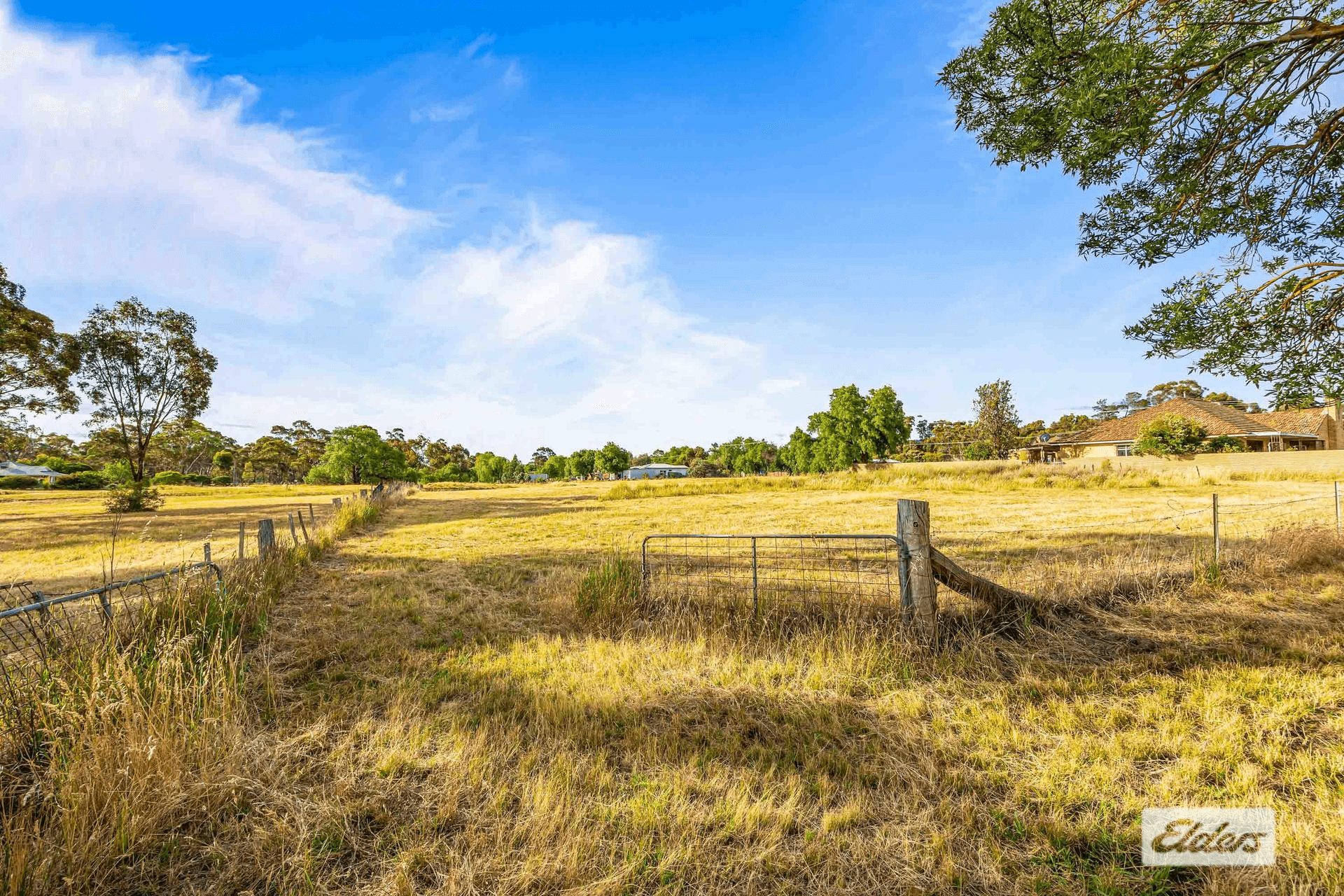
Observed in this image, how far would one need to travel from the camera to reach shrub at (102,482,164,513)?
938 inches

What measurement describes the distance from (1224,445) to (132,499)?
6466 centimetres

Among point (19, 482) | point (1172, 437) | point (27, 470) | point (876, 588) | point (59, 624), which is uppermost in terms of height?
point (27, 470)

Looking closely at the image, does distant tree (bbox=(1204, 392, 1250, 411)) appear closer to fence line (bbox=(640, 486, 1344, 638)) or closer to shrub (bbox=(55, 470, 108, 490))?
fence line (bbox=(640, 486, 1344, 638))

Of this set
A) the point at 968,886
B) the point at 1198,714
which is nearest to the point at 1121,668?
the point at 1198,714

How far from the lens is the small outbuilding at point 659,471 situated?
124 metres

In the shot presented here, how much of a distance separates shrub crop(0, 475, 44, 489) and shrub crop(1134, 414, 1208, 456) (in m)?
104

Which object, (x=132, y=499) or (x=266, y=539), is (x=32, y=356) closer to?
(x=132, y=499)

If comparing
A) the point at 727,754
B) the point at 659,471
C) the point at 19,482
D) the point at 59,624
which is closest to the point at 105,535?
the point at 59,624

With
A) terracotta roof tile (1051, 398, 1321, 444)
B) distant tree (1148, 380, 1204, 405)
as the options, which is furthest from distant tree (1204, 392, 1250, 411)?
terracotta roof tile (1051, 398, 1321, 444)

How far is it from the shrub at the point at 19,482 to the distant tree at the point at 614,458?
71.1m

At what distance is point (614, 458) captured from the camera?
325ft

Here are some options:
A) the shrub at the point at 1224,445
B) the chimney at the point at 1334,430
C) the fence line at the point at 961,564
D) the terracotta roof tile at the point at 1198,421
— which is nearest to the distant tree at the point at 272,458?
the fence line at the point at 961,564

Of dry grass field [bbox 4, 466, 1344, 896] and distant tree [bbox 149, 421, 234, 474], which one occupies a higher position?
distant tree [bbox 149, 421, 234, 474]

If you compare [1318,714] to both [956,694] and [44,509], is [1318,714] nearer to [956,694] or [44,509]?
[956,694]
